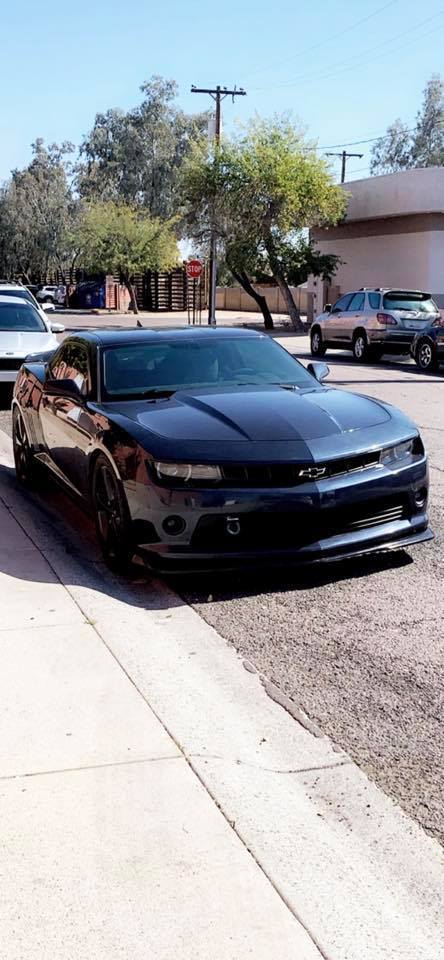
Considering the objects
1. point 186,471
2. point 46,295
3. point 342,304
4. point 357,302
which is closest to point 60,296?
point 46,295

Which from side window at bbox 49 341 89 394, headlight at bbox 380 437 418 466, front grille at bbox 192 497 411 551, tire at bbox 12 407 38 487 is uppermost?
side window at bbox 49 341 89 394

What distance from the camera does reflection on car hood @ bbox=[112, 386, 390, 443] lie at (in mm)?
5684

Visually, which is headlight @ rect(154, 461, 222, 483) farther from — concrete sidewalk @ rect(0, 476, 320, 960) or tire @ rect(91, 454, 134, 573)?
concrete sidewalk @ rect(0, 476, 320, 960)

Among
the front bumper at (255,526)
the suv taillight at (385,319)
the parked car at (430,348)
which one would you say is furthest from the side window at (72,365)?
the suv taillight at (385,319)

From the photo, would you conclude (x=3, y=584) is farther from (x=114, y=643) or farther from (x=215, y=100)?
(x=215, y=100)

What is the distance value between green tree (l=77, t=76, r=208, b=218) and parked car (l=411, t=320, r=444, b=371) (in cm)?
5438

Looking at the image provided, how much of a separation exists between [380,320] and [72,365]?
16863 mm

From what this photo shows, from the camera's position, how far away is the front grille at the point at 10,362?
13867mm

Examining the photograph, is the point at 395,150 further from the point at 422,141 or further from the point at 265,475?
the point at 265,475

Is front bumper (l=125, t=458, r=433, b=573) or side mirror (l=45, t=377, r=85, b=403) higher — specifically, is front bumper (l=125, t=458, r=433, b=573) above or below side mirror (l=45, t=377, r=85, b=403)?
below

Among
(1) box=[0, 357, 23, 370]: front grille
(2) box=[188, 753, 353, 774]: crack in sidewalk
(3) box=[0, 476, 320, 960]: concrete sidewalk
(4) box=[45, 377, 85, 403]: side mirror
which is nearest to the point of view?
(3) box=[0, 476, 320, 960]: concrete sidewalk

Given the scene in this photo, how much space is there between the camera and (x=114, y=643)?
16.0 feet

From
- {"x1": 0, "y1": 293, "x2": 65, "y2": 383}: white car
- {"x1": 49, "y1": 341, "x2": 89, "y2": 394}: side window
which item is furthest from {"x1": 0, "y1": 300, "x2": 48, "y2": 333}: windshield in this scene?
{"x1": 49, "y1": 341, "x2": 89, "y2": 394}: side window

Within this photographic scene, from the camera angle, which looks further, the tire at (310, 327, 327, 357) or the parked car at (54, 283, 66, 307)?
the parked car at (54, 283, 66, 307)
